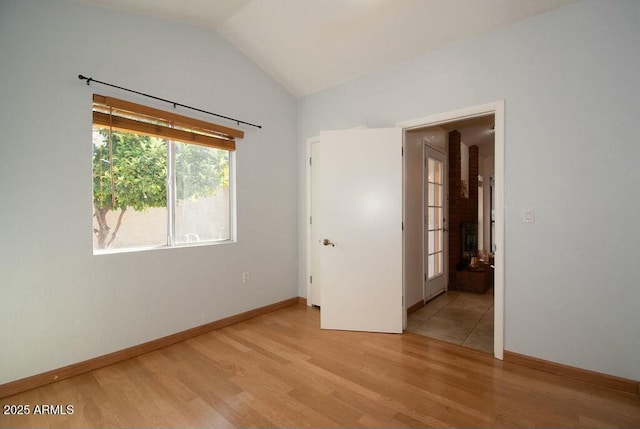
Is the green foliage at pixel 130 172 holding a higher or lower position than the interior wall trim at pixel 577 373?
higher

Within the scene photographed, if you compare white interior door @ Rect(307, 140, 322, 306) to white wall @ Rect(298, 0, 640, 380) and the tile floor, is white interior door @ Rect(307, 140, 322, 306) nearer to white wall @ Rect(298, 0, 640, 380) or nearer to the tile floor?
the tile floor

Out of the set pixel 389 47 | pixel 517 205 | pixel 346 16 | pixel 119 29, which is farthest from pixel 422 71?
pixel 119 29

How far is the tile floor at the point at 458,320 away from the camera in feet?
8.81

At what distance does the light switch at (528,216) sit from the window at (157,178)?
2.88 metres

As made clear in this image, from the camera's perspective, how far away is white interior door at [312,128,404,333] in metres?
2.82

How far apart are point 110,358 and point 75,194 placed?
4.44 ft

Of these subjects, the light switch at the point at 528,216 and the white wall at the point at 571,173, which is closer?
the white wall at the point at 571,173

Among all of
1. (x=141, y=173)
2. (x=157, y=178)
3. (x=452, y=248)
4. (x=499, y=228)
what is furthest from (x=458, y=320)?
(x=141, y=173)

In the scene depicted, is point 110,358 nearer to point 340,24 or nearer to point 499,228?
point 499,228

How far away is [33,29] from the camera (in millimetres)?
1941

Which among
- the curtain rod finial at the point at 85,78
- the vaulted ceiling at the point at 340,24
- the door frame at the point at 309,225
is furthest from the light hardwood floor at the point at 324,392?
the vaulted ceiling at the point at 340,24

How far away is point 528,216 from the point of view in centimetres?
222

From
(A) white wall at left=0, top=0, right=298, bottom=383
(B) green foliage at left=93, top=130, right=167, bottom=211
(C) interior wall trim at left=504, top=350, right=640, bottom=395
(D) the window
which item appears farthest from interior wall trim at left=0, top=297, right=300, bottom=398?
(C) interior wall trim at left=504, top=350, right=640, bottom=395

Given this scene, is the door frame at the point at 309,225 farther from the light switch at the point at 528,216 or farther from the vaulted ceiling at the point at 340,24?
the light switch at the point at 528,216
